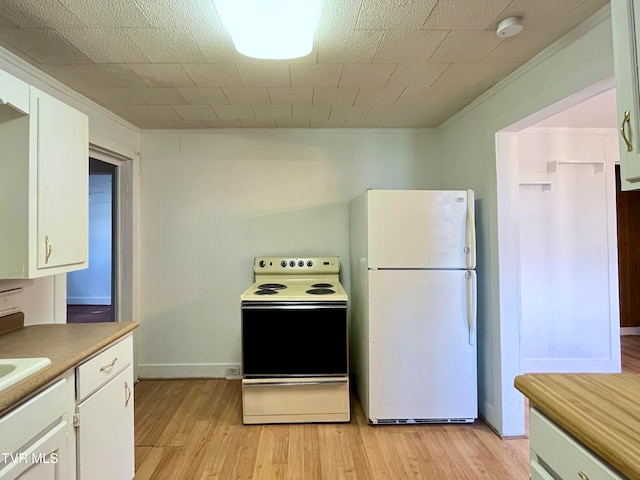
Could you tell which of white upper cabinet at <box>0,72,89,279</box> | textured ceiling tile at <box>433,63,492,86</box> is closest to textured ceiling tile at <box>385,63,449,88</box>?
textured ceiling tile at <box>433,63,492,86</box>

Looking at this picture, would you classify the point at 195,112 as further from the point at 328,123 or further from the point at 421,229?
the point at 421,229

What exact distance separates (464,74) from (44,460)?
2645 millimetres

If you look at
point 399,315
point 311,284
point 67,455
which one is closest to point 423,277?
point 399,315

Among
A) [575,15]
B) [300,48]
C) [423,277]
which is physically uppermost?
[575,15]

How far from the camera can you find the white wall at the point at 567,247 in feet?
10.5

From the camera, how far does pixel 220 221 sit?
3.27 metres

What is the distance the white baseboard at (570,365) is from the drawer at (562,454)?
2.44 m

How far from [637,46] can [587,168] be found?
278 cm

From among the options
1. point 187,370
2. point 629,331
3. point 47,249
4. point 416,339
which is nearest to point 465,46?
point 416,339

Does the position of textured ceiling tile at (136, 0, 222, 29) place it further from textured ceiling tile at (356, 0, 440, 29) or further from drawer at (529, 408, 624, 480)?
drawer at (529, 408, 624, 480)

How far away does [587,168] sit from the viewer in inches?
128

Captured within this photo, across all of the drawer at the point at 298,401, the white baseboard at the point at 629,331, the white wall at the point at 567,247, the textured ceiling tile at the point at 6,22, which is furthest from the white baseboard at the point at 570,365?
the textured ceiling tile at the point at 6,22

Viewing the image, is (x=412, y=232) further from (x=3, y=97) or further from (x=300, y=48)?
(x=3, y=97)

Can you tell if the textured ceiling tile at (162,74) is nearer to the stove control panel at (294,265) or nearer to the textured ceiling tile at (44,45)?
the textured ceiling tile at (44,45)
